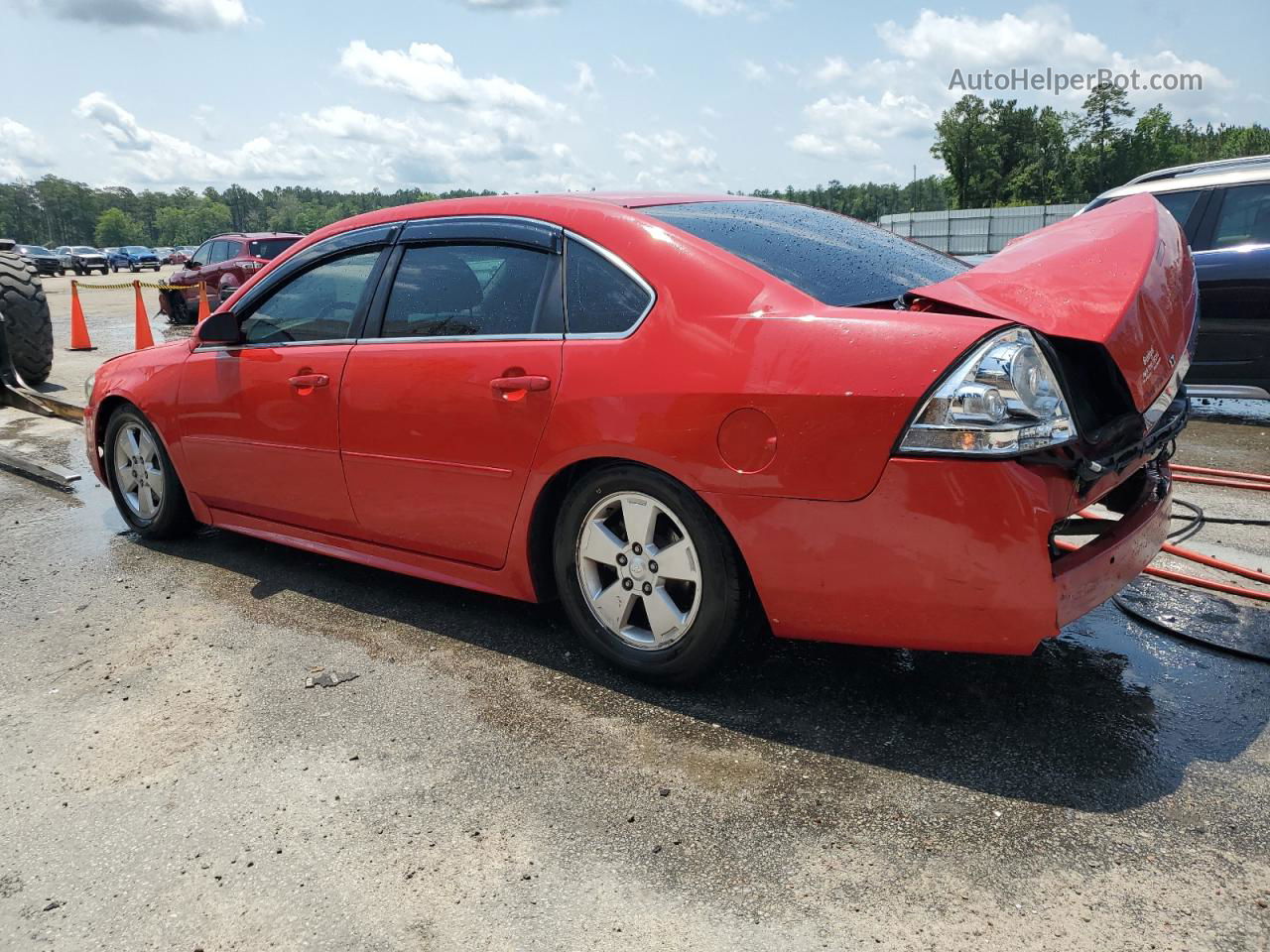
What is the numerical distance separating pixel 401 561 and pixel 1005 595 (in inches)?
89.4

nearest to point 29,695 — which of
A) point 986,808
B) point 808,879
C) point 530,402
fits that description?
point 530,402

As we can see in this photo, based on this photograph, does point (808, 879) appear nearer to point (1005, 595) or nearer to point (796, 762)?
point (796, 762)

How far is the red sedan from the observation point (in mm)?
2645

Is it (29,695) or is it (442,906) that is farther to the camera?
(29,695)

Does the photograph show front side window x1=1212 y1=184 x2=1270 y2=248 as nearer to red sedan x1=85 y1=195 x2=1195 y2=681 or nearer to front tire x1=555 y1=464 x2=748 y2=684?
red sedan x1=85 y1=195 x2=1195 y2=681

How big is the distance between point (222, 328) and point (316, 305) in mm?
496

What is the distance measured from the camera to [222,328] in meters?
4.47

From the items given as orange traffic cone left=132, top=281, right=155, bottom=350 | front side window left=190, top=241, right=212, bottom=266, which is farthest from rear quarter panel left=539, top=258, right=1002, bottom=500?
front side window left=190, top=241, right=212, bottom=266

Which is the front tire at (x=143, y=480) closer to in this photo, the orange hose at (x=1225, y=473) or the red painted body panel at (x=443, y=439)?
the red painted body panel at (x=443, y=439)

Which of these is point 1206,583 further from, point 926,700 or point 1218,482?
point 1218,482

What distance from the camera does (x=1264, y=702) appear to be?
304 cm

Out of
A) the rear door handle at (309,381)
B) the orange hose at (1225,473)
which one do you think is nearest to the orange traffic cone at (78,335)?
the rear door handle at (309,381)

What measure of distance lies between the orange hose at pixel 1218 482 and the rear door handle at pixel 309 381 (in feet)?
13.9

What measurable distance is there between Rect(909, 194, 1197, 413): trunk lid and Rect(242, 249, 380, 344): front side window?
2262 mm
